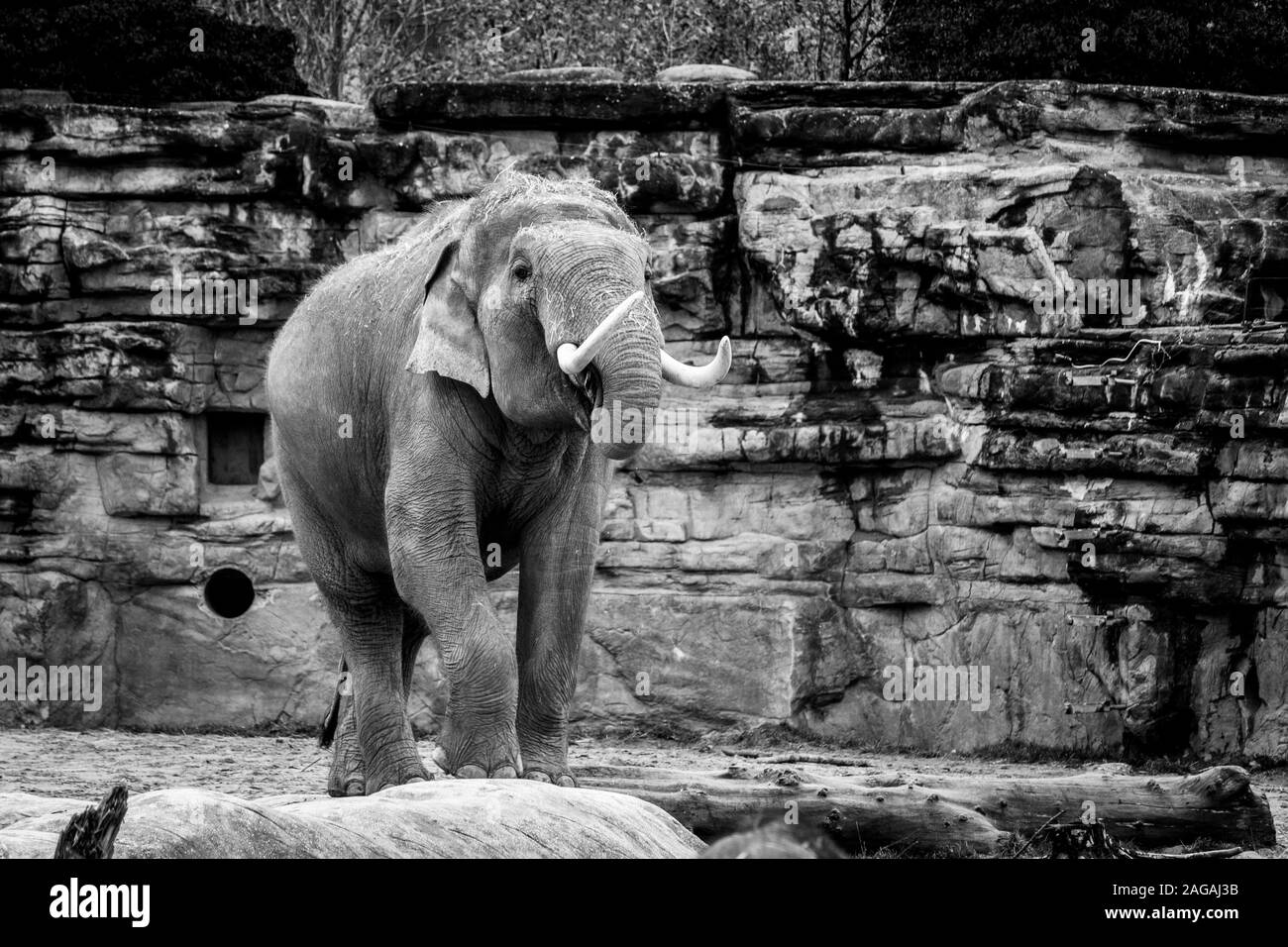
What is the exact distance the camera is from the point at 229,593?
15.9 meters

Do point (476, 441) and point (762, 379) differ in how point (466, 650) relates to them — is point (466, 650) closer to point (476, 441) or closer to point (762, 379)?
point (476, 441)

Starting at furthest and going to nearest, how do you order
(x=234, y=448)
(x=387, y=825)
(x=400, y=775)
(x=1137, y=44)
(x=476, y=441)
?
(x=1137, y=44)
(x=234, y=448)
(x=400, y=775)
(x=476, y=441)
(x=387, y=825)

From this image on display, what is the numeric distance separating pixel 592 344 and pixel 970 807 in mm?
2824

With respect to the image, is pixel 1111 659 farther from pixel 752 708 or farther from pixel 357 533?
pixel 357 533

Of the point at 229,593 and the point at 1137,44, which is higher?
the point at 1137,44

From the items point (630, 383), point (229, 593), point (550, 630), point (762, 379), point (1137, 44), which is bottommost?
point (229, 593)

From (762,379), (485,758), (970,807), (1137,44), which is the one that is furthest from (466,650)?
(1137,44)

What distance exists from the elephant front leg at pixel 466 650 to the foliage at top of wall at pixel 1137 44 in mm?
10270

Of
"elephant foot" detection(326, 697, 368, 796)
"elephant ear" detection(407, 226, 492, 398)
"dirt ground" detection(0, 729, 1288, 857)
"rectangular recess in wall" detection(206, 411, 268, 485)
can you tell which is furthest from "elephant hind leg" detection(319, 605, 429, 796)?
"rectangular recess in wall" detection(206, 411, 268, 485)

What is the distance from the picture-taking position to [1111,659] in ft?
45.7

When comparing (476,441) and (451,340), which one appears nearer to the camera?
(451,340)
